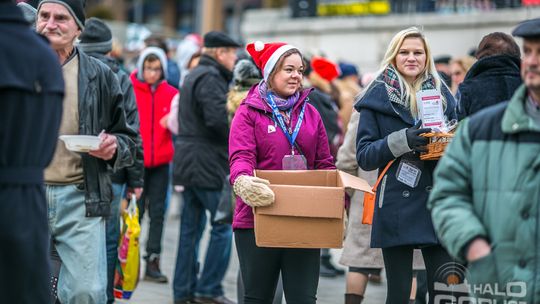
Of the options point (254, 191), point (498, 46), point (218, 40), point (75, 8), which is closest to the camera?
point (254, 191)

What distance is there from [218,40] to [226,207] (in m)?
1.58

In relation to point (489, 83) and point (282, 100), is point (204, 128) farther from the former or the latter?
point (489, 83)

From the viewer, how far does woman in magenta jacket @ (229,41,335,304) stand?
19.5ft

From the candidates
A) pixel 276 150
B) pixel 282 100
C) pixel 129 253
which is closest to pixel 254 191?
pixel 276 150

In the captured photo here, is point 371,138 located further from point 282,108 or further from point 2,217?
point 2,217

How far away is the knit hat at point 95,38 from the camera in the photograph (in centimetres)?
819

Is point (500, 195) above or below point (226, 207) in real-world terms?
above

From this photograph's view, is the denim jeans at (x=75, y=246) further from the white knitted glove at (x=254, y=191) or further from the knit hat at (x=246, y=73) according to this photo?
the knit hat at (x=246, y=73)

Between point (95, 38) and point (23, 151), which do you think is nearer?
point (23, 151)

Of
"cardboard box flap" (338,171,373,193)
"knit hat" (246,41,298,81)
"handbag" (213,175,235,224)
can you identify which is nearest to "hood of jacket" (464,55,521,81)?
"cardboard box flap" (338,171,373,193)

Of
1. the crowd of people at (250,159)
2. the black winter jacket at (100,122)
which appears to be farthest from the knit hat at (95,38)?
the black winter jacket at (100,122)

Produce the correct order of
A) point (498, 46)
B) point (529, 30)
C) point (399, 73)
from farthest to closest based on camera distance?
point (498, 46) < point (399, 73) < point (529, 30)

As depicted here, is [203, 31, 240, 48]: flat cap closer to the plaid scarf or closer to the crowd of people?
the crowd of people

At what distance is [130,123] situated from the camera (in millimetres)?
6465
